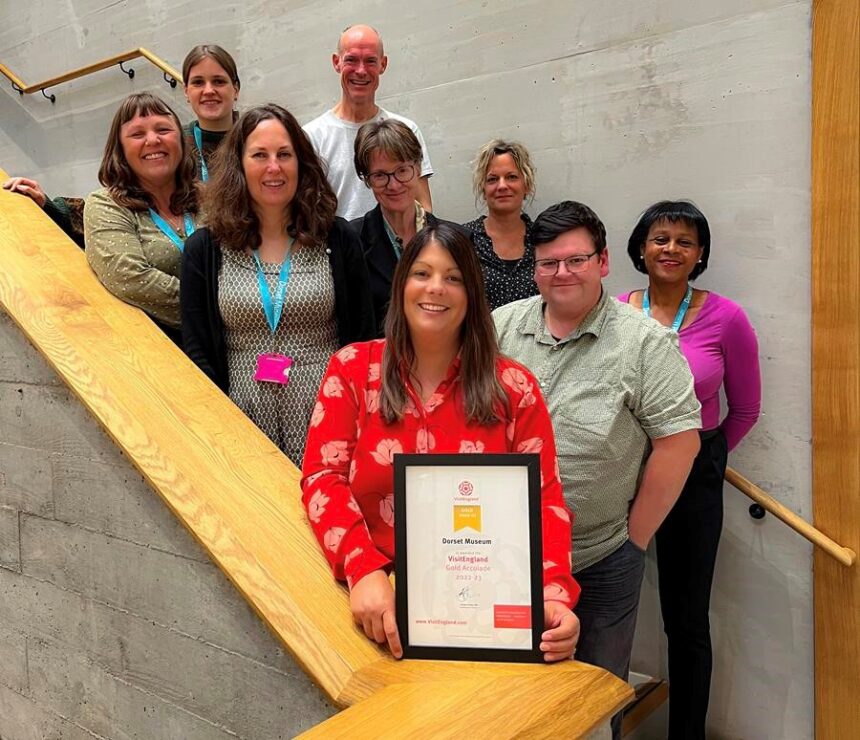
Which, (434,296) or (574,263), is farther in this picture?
(574,263)

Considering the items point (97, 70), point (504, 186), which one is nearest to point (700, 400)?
point (504, 186)

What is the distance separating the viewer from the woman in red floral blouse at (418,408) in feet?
4.42

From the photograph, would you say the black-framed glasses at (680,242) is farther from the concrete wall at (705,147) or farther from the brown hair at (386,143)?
the brown hair at (386,143)

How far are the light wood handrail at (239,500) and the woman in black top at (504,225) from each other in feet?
3.59

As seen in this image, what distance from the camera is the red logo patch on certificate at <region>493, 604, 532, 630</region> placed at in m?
1.15

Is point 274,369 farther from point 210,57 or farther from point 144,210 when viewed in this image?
point 210,57

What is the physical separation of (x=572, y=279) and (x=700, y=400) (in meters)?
0.92

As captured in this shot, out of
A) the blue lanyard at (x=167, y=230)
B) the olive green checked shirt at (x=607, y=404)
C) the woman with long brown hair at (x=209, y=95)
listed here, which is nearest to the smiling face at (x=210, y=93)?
the woman with long brown hair at (x=209, y=95)

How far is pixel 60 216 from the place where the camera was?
2.54m

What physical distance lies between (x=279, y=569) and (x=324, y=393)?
0.31m

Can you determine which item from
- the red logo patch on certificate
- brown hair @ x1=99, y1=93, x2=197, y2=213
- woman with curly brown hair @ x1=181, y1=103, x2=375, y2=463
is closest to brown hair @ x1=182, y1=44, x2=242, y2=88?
brown hair @ x1=99, y1=93, x2=197, y2=213

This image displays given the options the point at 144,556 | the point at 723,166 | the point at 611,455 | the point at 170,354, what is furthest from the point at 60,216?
the point at 723,166

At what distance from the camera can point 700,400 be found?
97.1 inches

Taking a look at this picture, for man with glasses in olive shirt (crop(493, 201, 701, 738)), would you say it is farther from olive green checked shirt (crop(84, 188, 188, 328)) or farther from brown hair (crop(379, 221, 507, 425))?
olive green checked shirt (crop(84, 188, 188, 328))
